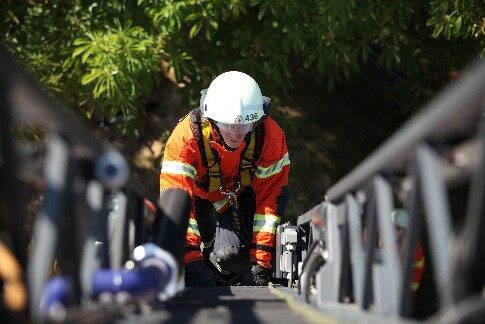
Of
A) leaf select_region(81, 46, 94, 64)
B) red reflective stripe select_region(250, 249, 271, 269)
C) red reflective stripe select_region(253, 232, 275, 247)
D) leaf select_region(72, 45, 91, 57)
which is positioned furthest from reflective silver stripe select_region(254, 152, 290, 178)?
leaf select_region(72, 45, 91, 57)

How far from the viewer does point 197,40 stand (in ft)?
50.7

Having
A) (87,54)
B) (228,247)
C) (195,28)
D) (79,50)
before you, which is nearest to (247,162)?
(228,247)

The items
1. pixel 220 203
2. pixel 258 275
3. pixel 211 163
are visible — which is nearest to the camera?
pixel 211 163

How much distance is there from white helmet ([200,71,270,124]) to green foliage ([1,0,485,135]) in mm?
3864

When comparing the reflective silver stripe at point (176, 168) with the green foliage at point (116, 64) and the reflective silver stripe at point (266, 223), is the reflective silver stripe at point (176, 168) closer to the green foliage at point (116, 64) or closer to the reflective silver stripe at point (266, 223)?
the reflective silver stripe at point (266, 223)

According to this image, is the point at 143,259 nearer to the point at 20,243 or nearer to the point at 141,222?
the point at 141,222

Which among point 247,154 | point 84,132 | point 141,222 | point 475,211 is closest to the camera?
point 475,211

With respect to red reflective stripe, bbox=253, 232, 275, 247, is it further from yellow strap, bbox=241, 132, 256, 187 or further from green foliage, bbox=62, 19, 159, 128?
green foliage, bbox=62, 19, 159, 128

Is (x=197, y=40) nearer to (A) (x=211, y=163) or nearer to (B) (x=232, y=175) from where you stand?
(B) (x=232, y=175)

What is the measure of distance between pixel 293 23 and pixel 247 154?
16.0 ft

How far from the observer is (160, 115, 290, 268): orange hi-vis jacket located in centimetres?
990

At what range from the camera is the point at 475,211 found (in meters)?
4.11

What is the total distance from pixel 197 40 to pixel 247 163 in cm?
526

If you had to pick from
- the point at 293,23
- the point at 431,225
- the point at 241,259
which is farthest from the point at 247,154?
the point at 431,225
